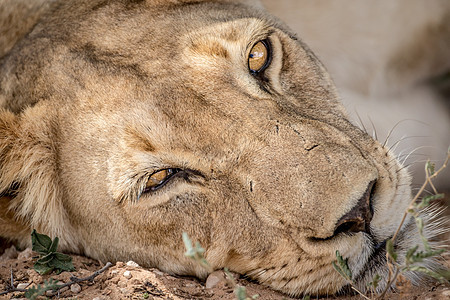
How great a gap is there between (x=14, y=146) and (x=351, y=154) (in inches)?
65.1

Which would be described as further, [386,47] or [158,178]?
[386,47]

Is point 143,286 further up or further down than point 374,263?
further down

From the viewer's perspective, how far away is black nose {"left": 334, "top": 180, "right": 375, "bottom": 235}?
2.33 meters

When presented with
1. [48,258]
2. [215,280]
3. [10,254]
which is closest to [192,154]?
[215,280]

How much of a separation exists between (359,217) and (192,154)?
0.80 m

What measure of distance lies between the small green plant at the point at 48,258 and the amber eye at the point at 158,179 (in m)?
0.51

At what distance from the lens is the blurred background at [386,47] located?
466 centimetres

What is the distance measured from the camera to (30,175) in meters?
3.01

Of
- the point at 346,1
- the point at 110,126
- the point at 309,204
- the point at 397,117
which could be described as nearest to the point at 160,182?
the point at 110,126

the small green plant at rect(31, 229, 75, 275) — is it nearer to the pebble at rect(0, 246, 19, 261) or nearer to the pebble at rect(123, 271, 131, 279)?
the pebble at rect(123, 271, 131, 279)

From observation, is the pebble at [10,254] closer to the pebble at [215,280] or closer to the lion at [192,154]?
the lion at [192,154]

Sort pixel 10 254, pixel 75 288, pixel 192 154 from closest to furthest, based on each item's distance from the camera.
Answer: pixel 75 288 → pixel 192 154 → pixel 10 254

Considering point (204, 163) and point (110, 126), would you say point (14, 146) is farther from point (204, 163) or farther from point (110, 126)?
point (204, 163)

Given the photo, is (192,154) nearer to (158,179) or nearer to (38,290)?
(158,179)
